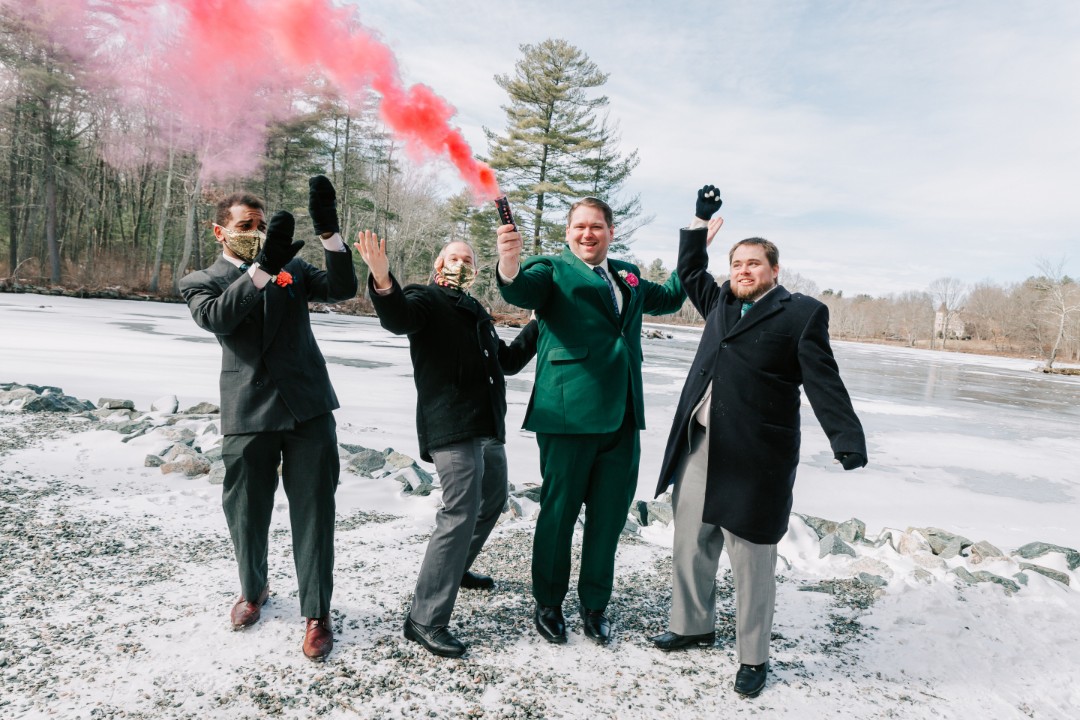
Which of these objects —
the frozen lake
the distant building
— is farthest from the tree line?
the distant building

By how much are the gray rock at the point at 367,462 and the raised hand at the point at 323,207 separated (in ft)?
10.6

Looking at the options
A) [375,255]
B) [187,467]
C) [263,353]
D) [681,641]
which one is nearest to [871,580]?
[681,641]

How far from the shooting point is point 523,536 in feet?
14.1

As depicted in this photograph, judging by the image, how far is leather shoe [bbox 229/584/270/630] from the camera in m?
2.79

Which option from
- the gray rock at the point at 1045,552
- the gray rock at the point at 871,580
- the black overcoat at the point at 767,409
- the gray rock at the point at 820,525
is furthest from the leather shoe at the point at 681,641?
the gray rock at the point at 1045,552

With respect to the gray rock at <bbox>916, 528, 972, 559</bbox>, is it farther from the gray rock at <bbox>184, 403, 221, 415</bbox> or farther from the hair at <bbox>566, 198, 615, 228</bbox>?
the gray rock at <bbox>184, 403, 221, 415</bbox>

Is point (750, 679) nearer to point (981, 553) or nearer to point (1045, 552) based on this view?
point (981, 553)

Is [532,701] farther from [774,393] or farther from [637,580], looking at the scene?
[774,393]

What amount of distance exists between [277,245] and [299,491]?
3.58 ft

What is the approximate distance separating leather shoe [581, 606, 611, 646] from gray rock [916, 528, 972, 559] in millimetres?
2922

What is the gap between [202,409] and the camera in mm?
7219

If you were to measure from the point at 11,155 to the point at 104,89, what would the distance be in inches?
313

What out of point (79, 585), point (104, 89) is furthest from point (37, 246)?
point (79, 585)

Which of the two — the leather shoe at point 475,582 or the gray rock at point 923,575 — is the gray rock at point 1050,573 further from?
the leather shoe at point 475,582
